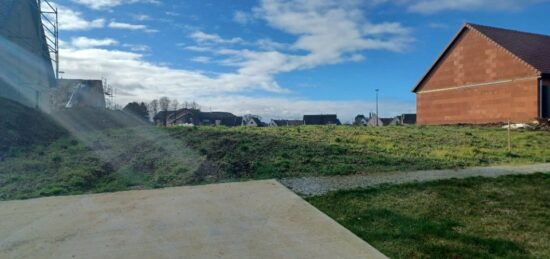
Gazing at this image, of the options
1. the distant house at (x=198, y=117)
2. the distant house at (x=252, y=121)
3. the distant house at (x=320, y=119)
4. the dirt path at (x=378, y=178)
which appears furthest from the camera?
the distant house at (x=198, y=117)

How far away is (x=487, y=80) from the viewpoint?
2311cm

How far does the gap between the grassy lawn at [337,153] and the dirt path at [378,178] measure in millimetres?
384

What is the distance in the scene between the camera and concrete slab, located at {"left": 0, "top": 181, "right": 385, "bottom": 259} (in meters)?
3.81

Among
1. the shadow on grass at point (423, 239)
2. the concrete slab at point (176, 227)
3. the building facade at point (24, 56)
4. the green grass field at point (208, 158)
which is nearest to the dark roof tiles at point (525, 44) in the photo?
the green grass field at point (208, 158)

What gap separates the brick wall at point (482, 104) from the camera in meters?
20.7

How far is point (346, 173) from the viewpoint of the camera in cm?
743

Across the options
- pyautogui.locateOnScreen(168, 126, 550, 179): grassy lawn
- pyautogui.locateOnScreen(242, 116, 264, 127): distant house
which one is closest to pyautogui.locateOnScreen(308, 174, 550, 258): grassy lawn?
pyautogui.locateOnScreen(168, 126, 550, 179): grassy lawn

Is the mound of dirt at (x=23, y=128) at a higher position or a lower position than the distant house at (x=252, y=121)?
lower

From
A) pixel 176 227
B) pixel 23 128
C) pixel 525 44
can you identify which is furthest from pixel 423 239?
pixel 525 44

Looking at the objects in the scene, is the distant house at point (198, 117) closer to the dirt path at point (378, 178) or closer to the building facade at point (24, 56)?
the building facade at point (24, 56)

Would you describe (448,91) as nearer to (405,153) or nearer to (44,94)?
(405,153)

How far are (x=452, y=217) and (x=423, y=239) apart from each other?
967 millimetres

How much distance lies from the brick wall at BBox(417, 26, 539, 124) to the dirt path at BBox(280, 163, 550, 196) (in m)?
15.5

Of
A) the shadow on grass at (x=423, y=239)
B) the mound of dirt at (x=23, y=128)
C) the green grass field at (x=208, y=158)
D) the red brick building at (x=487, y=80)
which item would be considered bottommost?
the shadow on grass at (x=423, y=239)
